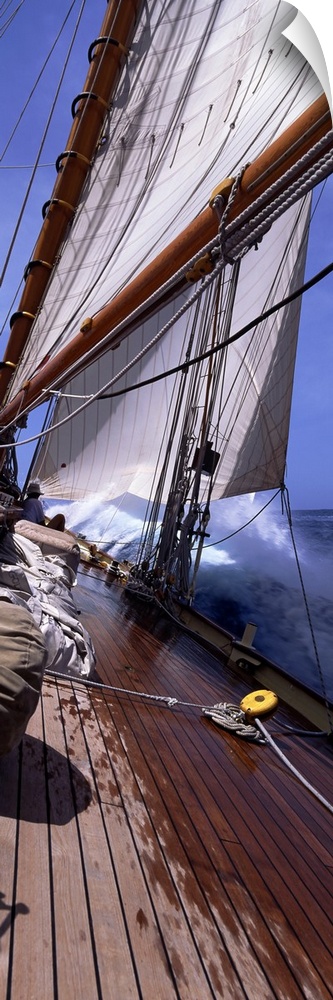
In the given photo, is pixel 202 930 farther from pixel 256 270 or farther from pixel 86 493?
pixel 256 270

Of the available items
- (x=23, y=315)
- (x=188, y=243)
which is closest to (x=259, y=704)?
(x=188, y=243)

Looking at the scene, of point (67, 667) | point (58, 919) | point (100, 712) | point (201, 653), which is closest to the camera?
point (58, 919)

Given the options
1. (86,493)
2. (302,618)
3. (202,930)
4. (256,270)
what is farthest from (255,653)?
(302,618)

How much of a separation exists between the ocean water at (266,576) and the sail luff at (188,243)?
680 cm

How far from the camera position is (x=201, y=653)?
21.0ft

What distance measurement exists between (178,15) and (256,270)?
23.9ft

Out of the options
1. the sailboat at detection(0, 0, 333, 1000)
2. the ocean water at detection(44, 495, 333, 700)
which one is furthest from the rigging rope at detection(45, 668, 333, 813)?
the ocean water at detection(44, 495, 333, 700)

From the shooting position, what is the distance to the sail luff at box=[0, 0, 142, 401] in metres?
5.35

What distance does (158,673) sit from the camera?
466 cm

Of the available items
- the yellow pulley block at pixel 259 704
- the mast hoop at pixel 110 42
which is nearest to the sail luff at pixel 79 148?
the mast hoop at pixel 110 42

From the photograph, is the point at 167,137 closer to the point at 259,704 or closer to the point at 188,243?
the point at 188,243

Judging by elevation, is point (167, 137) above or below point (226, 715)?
above

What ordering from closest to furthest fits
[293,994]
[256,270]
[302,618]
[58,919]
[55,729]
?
[58,919], [293,994], [55,729], [256,270], [302,618]

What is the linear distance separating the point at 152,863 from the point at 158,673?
2.74 meters
